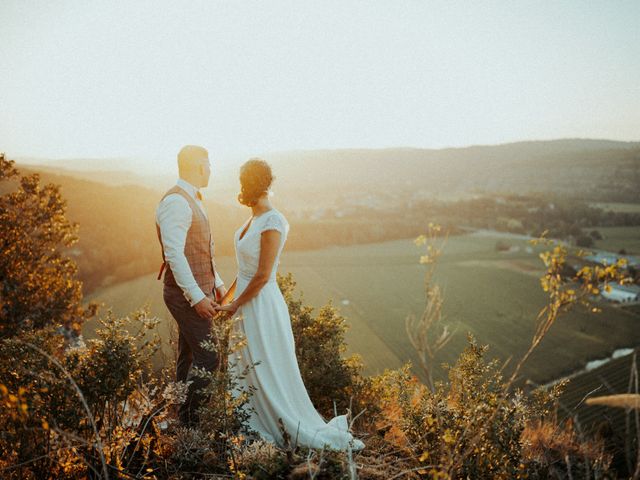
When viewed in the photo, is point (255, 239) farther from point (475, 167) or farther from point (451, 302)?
point (475, 167)

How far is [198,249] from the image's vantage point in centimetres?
354

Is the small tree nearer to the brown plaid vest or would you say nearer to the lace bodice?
the brown plaid vest

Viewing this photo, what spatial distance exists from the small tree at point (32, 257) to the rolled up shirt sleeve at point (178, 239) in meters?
4.69

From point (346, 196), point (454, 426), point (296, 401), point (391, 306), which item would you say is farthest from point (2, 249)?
point (346, 196)

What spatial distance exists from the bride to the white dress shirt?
308 mm

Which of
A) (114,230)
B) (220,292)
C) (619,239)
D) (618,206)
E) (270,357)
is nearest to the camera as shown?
(270,357)

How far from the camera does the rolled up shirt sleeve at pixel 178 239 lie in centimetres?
329

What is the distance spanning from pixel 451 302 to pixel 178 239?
3998 cm

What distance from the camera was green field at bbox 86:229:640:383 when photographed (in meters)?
28.5

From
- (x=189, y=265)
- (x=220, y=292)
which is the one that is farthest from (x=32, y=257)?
(x=189, y=265)

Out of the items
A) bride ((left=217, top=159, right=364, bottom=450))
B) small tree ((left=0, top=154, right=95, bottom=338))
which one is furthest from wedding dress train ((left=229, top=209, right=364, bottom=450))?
small tree ((left=0, top=154, right=95, bottom=338))

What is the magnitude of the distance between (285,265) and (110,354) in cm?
4254

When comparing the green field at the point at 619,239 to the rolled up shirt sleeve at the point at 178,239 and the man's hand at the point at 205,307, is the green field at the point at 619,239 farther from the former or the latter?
the rolled up shirt sleeve at the point at 178,239

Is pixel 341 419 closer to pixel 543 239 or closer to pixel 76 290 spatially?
pixel 543 239
